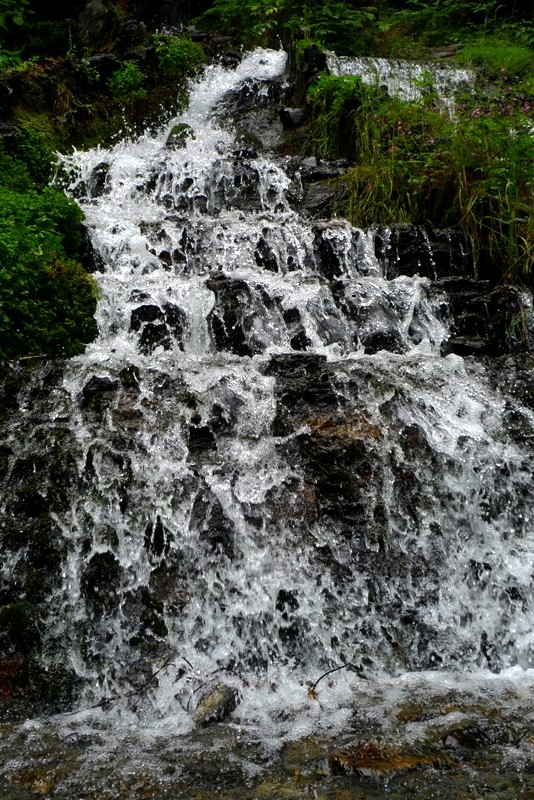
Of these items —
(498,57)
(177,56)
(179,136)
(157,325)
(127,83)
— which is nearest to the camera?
(157,325)

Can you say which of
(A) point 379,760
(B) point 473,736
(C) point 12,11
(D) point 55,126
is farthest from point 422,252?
(C) point 12,11

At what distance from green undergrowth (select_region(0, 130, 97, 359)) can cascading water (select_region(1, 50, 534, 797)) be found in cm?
26

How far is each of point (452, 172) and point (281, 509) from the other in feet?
15.5

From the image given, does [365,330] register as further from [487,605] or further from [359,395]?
[487,605]

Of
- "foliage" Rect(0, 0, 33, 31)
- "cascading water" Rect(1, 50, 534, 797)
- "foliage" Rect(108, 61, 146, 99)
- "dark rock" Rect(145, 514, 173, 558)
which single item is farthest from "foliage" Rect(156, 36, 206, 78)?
"dark rock" Rect(145, 514, 173, 558)

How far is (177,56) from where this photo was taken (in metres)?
11.0

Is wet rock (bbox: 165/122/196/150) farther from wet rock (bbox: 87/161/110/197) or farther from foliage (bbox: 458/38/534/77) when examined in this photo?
foliage (bbox: 458/38/534/77)

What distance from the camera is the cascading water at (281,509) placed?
3.32 meters

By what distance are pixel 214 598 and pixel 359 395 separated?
188 centimetres

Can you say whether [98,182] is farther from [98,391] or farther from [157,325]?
[98,391]

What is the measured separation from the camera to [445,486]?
13.2 ft

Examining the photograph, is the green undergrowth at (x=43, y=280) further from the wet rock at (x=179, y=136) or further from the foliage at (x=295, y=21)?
the foliage at (x=295, y=21)

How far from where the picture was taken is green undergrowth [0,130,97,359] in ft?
16.2

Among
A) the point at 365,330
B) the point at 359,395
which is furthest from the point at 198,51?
the point at 359,395
